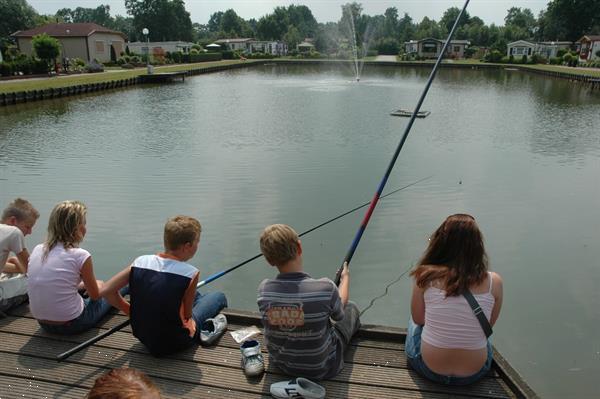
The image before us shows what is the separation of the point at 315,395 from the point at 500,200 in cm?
794

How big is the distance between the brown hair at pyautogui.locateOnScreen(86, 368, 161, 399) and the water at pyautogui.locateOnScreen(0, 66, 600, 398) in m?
4.36

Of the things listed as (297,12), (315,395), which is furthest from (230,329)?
(297,12)

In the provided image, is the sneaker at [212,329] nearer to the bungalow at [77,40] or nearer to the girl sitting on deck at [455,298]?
the girl sitting on deck at [455,298]

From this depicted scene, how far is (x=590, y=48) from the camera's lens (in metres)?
63.8

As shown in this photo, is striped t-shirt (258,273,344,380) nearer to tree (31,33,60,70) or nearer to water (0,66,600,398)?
water (0,66,600,398)

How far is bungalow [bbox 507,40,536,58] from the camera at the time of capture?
73.9 meters

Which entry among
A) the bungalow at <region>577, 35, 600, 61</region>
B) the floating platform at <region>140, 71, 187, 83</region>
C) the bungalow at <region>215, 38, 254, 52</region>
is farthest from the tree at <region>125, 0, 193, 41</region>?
the bungalow at <region>577, 35, 600, 61</region>

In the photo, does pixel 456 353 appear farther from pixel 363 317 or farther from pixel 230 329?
pixel 363 317

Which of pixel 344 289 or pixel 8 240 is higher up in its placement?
pixel 8 240

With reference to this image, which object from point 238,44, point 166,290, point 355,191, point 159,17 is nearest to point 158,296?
point 166,290

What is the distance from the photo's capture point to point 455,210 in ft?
29.7

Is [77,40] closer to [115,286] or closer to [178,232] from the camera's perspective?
[115,286]

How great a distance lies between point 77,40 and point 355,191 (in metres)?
49.1

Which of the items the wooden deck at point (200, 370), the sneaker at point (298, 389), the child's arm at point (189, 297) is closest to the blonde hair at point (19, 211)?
the wooden deck at point (200, 370)
